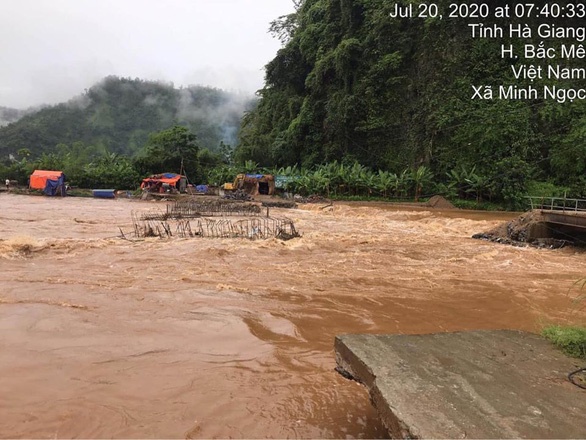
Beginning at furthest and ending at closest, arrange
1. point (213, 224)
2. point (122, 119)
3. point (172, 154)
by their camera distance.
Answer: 1. point (122, 119)
2. point (172, 154)
3. point (213, 224)

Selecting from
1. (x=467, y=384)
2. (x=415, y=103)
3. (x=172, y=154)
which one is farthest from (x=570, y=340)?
(x=172, y=154)

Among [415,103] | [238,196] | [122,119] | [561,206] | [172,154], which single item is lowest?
[561,206]

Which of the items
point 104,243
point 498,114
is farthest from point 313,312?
point 498,114

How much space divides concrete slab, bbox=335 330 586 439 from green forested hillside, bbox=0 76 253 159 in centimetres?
6589

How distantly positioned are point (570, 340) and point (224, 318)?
13.4 ft

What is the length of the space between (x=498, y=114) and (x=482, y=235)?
786 inches

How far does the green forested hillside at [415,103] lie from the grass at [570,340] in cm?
2578

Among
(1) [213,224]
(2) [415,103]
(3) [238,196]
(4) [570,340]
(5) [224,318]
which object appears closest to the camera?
(4) [570,340]

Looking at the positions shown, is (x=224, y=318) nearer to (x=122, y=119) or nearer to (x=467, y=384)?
(x=467, y=384)

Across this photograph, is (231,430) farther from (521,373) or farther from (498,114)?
(498,114)

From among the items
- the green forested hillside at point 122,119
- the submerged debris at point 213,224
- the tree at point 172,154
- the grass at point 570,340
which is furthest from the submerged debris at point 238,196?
the green forested hillside at point 122,119

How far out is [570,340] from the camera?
3.41m

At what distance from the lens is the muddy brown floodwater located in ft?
11.1

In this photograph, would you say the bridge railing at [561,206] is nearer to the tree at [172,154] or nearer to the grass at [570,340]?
the grass at [570,340]
